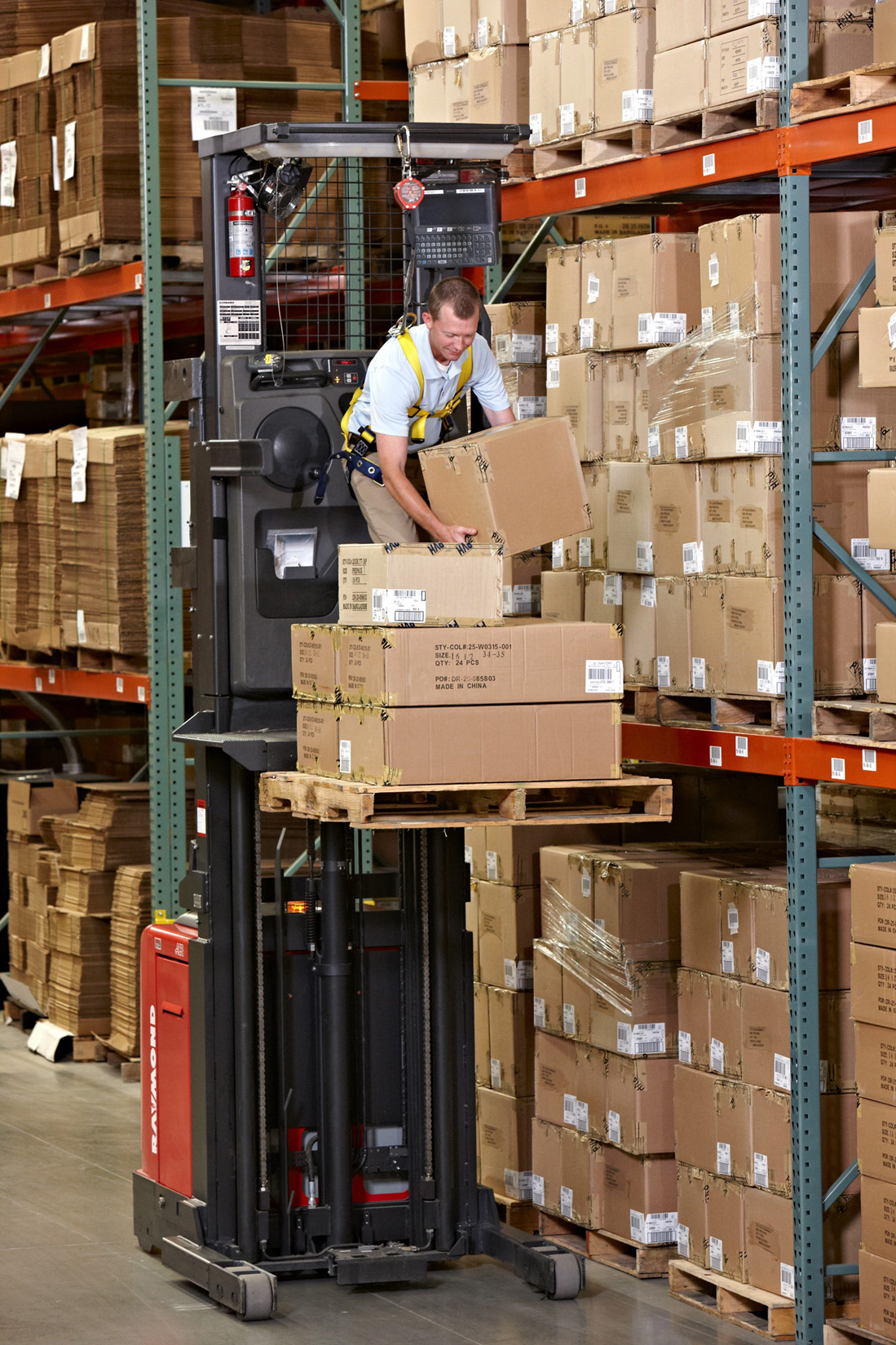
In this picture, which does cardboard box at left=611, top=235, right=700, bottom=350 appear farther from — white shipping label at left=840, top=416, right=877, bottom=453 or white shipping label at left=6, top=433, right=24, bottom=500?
white shipping label at left=6, top=433, right=24, bottom=500

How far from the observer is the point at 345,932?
6.68 m

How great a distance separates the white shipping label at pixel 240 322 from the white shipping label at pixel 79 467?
397 cm

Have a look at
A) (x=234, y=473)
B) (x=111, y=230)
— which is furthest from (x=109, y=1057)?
(x=234, y=473)

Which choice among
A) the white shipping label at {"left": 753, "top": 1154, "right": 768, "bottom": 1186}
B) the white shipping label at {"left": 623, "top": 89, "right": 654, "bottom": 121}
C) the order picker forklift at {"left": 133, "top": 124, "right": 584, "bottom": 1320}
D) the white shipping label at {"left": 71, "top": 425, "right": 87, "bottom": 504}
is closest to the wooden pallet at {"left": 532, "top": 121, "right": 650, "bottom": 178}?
the white shipping label at {"left": 623, "top": 89, "right": 654, "bottom": 121}

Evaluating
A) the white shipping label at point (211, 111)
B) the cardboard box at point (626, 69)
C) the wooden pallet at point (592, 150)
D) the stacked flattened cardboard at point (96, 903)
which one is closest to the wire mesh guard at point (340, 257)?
the white shipping label at point (211, 111)

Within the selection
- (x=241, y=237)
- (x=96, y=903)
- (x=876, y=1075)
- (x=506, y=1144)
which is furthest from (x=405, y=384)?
(x=96, y=903)

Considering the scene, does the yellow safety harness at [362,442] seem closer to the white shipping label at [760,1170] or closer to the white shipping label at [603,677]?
the white shipping label at [603,677]

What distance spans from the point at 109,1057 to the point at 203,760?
4.29m

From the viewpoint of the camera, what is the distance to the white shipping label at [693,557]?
6641mm

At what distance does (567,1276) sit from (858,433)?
108 inches

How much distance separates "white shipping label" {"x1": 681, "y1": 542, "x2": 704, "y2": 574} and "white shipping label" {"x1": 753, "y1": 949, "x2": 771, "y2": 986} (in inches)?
46.9

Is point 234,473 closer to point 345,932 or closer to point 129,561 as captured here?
point 345,932

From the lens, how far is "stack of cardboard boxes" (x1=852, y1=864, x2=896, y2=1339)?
5852 mm

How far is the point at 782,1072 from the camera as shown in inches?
248
